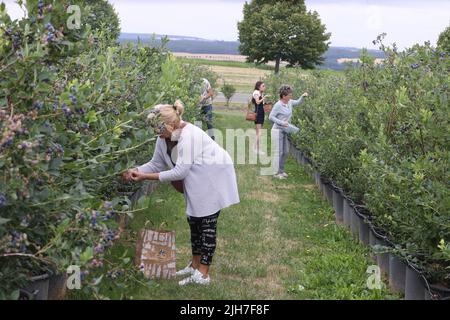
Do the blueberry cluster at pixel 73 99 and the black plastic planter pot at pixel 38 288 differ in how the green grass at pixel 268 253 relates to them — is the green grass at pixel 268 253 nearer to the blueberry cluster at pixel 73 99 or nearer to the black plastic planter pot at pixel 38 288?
the black plastic planter pot at pixel 38 288

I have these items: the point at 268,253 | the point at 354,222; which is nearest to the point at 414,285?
the point at 268,253

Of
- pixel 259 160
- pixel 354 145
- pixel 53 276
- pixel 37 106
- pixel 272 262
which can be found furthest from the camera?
pixel 259 160

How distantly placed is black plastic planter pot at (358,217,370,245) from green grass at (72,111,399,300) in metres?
0.08

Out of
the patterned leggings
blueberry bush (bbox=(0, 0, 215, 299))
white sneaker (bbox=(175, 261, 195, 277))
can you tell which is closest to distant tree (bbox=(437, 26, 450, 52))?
the patterned leggings

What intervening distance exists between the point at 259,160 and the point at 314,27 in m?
28.1

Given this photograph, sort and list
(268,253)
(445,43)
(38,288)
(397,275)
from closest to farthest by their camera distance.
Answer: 1. (38,288)
2. (397,275)
3. (268,253)
4. (445,43)

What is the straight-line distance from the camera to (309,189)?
11109 millimetres

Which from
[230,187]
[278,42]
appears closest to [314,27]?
[278,42]

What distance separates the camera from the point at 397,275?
5.71 metres

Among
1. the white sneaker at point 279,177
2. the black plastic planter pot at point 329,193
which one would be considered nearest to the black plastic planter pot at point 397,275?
the black plastic planter pot at point 329,193

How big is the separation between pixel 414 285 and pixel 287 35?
36.0m

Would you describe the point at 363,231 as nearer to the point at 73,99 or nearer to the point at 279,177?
the point at 73,99

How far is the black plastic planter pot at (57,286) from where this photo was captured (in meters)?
4.68

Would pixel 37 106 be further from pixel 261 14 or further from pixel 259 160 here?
pixel 261 14
